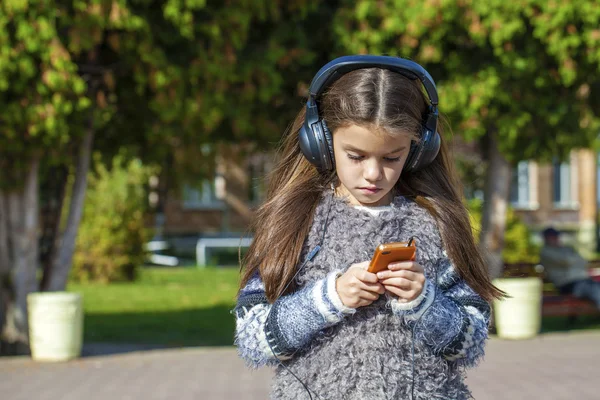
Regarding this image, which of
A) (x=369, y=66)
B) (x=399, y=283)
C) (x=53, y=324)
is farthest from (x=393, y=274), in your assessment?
(x=53, y=324)

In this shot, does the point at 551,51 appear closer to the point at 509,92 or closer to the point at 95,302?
the point at 509,92

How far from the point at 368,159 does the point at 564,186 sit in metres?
32.3

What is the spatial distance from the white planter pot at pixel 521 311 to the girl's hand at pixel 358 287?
29.2ft

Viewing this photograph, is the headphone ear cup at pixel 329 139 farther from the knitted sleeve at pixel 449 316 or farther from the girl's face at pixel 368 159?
the knitted sleeve at pixel 449 316

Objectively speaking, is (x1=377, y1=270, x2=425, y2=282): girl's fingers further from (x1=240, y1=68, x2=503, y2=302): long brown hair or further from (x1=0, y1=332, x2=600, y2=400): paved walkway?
(x1=0, y1=332, x2=600, y2=400): paved walkway

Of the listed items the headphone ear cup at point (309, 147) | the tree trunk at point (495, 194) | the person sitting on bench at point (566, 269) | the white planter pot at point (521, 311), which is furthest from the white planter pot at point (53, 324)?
the headphone ear cup at point (309, 147)

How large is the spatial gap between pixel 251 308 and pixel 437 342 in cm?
51

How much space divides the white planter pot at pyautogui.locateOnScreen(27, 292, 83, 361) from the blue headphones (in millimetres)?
7453

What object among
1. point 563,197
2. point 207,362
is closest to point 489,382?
point 207,362

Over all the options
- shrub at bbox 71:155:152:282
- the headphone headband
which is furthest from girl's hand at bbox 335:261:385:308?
shrub at bbox 71:155:152:282

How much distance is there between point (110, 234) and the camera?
19.2 metres

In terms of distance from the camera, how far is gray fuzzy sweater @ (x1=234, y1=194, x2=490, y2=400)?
234 centimetres

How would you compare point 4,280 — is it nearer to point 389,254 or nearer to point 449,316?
point 449,316

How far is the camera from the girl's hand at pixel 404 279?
2.22 m
